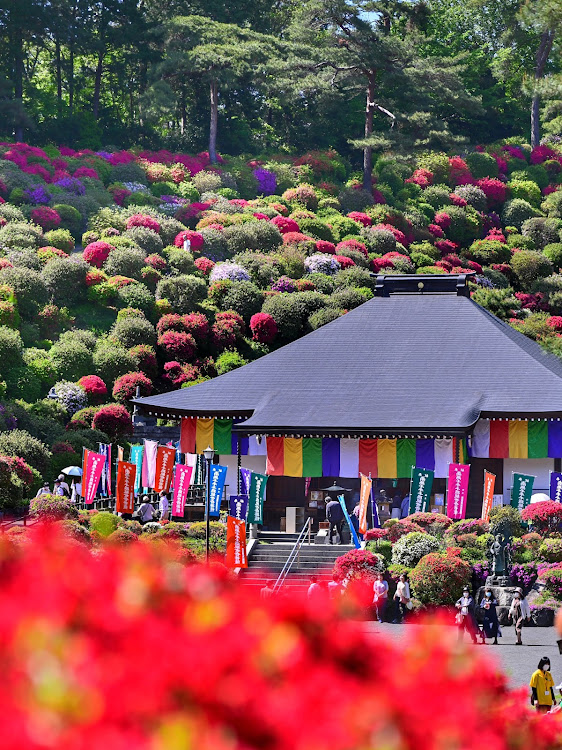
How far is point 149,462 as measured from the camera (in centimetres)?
3225

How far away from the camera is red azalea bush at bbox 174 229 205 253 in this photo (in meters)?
53.6

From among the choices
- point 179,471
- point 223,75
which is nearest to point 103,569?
point 179,471

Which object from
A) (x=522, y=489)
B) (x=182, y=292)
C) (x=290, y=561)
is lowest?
(x=290, y=561)

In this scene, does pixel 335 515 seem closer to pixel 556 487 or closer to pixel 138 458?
pixel 138 458

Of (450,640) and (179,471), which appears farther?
(179,471)

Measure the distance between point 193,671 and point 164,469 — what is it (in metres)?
28.4

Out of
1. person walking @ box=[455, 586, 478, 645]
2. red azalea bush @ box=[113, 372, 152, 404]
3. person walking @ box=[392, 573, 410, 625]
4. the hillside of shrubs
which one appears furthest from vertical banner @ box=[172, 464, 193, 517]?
red azalea bush @ box=[113, 372, 152, 404]

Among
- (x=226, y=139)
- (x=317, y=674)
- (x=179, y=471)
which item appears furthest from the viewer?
(x=226, y=139)

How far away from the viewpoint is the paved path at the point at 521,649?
733 inches

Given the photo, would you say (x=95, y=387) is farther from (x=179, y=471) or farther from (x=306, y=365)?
(x=179, y=471)

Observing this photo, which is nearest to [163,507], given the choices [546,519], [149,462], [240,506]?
[149,462]

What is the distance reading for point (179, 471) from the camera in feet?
100

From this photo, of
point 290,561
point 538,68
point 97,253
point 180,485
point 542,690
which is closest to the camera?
point 542,690

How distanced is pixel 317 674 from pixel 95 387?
3800cm
